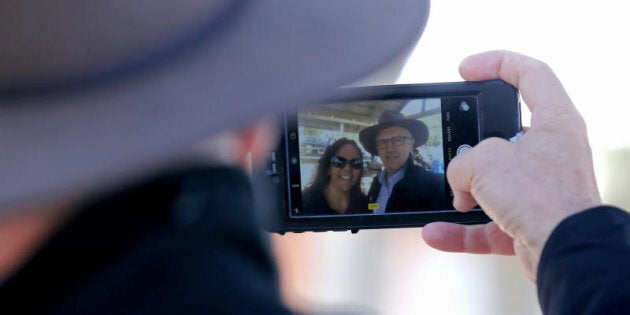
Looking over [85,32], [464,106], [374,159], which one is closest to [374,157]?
[374,159]

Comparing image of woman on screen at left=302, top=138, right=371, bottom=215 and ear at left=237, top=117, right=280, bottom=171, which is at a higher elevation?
ear at left=237, top=117, right=280, bottom=171

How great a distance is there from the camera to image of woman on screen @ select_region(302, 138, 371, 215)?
740mm

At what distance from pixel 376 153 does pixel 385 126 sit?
0.12 ft

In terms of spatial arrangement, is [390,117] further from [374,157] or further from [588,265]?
[588,265]

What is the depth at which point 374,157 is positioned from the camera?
0.74 meters

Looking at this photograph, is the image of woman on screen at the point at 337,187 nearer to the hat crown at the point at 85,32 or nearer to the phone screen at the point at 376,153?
the phone screen at the point at 376,153

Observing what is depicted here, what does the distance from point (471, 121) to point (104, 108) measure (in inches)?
22.4

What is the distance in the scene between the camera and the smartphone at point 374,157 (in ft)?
2.40

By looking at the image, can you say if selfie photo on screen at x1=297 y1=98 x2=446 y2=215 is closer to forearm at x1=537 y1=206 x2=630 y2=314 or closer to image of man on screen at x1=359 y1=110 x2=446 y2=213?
image of man on screen at x1=359 y1=110 x2=446 y2=213

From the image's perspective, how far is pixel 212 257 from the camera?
0.56 m

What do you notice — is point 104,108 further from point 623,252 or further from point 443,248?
point 623,252

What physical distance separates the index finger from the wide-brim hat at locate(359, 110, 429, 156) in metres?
0.09

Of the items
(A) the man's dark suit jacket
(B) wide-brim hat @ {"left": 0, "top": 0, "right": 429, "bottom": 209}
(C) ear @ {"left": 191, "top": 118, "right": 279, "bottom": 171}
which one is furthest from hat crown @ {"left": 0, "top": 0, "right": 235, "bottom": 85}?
(A) the man's dark suit jacket

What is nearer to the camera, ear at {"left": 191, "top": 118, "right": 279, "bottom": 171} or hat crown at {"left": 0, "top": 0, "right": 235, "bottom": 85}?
ear at {"left": 191, "top": 118, "right": 279, "bottom": 171}
